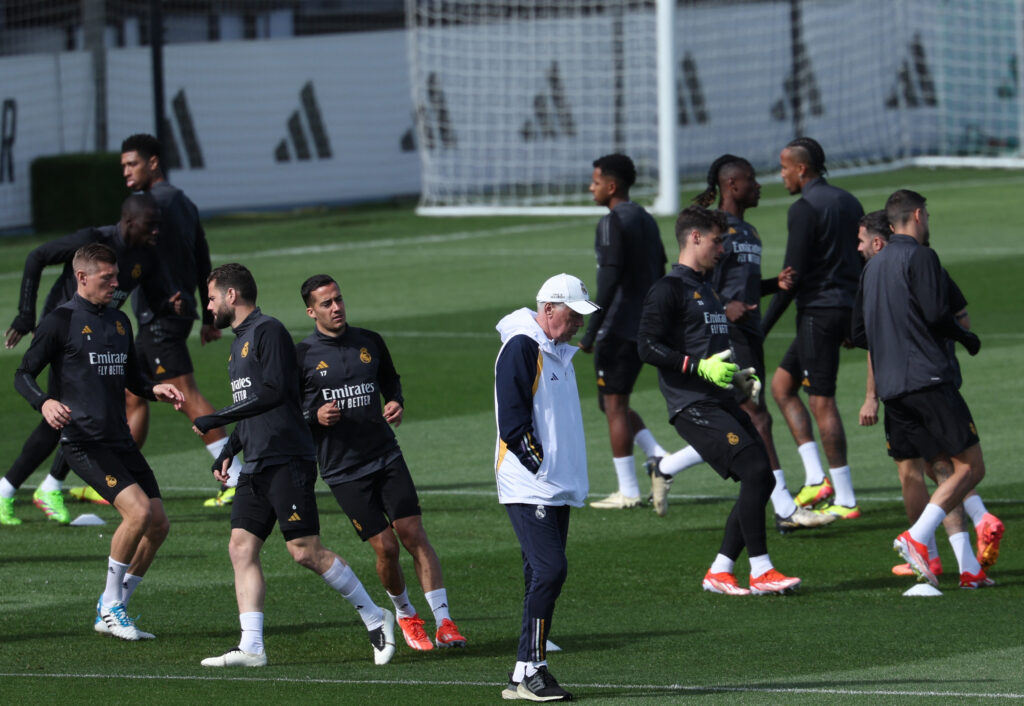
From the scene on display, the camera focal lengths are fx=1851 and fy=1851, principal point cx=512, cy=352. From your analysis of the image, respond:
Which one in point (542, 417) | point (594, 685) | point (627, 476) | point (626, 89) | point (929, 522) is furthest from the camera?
point (626, 89)

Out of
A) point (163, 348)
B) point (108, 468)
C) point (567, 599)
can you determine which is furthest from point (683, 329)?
point (163, 348)

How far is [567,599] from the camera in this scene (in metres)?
9.96

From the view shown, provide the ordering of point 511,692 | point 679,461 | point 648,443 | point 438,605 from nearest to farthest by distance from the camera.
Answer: point 511,692, point 438,605, point 679,461, point 648,443

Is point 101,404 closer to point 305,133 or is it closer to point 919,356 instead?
point 919,356

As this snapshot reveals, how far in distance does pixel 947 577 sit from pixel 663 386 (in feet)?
6.26

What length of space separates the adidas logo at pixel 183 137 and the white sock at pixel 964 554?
25.5 meters

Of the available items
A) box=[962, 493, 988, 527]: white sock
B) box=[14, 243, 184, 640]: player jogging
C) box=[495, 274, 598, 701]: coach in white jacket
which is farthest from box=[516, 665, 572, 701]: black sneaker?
box=[962, 493, 988, 527]: white sock

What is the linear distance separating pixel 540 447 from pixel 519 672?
0.93m

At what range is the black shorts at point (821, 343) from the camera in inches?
478

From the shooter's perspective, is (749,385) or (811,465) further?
A: (811,465)

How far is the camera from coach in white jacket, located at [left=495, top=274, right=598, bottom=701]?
7617 mm

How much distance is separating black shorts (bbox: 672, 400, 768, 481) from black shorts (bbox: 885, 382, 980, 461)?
0.78 metres

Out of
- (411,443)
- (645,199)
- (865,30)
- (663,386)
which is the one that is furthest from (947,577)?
(865,30)

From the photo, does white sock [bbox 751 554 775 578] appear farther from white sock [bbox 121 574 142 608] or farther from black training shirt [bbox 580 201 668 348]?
white sock [bbox 121 574 142 608]
